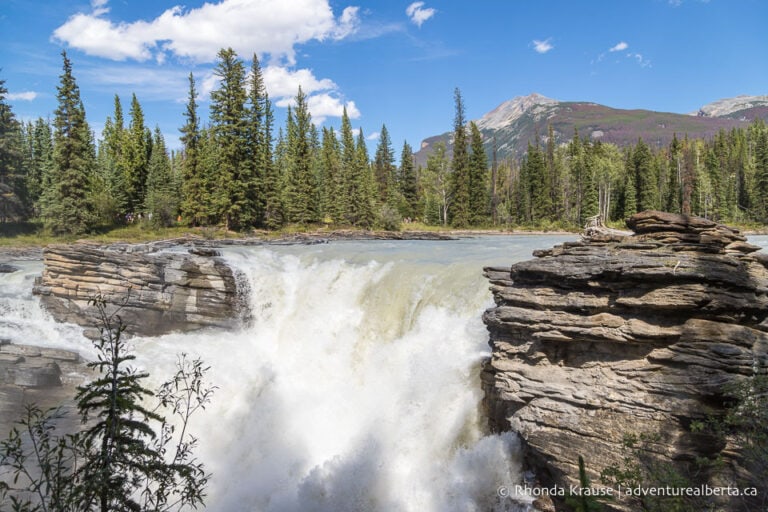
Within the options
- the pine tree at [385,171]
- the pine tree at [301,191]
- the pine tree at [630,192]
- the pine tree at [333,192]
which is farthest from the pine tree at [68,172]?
the pine tree at [630,192]

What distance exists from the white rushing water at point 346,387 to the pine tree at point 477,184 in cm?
4093

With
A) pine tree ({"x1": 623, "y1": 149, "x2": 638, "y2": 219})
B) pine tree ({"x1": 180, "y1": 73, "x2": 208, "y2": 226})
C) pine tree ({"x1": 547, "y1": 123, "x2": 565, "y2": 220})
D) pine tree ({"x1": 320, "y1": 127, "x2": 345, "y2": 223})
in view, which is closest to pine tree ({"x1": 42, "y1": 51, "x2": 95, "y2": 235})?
pine tree ({"x1": 180, "y1": 73, "x2": 208, "y2": 226})

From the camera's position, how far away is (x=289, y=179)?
4956 centimetres

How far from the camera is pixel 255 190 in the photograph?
41031 mm

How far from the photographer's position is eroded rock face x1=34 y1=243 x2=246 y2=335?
17906 mm

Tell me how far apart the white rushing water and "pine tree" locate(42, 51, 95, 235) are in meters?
19.3

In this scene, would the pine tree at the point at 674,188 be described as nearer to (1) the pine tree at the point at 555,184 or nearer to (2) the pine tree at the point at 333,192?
(1) the pine tree at the point at 555,184

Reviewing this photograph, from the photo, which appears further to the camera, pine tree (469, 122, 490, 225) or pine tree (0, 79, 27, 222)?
→ pine tree (469, 122, 490, 225)

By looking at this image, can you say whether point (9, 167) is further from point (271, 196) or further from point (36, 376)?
point (36, 376)

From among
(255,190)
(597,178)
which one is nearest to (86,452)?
(255,190)

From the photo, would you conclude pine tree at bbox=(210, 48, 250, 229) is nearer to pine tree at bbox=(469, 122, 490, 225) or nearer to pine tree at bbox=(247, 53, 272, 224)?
pine tree at bbox=(247, 53, 272, 224)

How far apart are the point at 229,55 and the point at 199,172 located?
1068 centimetres

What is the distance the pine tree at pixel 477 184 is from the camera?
57688 mm

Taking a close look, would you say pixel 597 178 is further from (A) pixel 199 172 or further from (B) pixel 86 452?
(B) pixel 86 452
